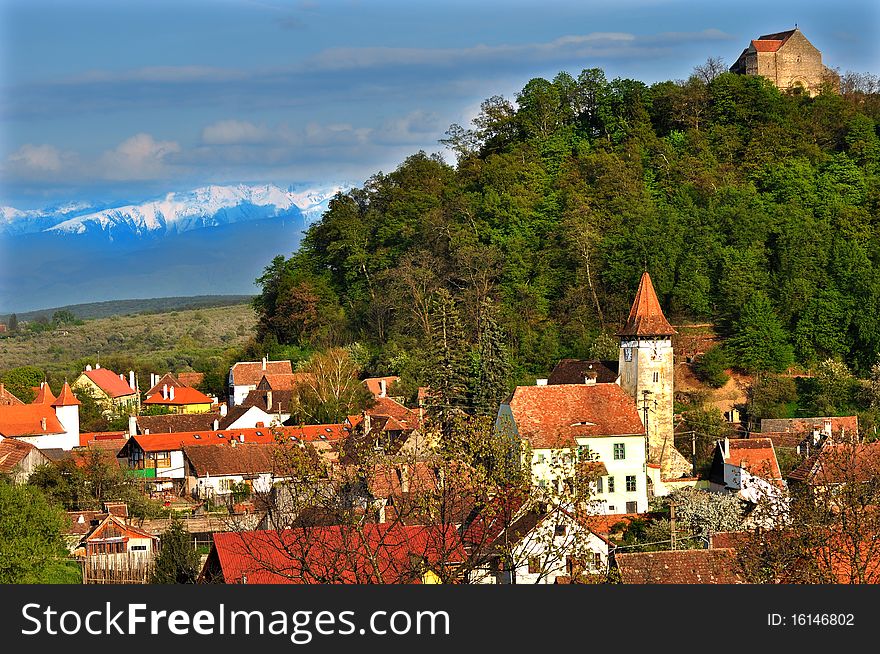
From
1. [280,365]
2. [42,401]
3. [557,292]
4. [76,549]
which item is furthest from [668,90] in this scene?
[76,549]

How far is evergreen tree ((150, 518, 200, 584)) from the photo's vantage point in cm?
2884

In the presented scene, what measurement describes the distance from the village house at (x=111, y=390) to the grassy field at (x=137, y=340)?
23814 millimetres

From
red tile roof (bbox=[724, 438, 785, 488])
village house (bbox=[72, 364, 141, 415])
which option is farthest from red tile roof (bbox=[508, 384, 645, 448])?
village house (bbox=[72, 364, 141, 415])

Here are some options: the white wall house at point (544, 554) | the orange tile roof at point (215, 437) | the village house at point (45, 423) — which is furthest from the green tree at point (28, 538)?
the village house at point (45, 423)

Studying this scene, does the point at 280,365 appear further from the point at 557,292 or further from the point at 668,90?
the point at 668,90

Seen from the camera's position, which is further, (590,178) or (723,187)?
(590,178)

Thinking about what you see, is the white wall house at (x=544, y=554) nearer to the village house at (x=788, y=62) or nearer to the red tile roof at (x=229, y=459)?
the red tile roof at (x=229, y=459)

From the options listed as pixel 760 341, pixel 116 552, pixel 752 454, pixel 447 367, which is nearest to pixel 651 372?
pixel 752 454

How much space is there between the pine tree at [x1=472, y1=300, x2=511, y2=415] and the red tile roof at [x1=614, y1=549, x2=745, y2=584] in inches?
1072

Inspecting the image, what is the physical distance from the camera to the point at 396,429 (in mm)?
47781

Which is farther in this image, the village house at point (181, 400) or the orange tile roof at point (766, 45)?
the orange tile roof at point (766, 45)

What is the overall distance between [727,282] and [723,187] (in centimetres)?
831

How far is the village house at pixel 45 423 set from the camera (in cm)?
5506

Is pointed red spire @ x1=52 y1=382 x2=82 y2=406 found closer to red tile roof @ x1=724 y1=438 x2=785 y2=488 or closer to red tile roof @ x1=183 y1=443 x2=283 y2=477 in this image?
red tile roof @ x1=183 y1=443 x2=283 y2=477
